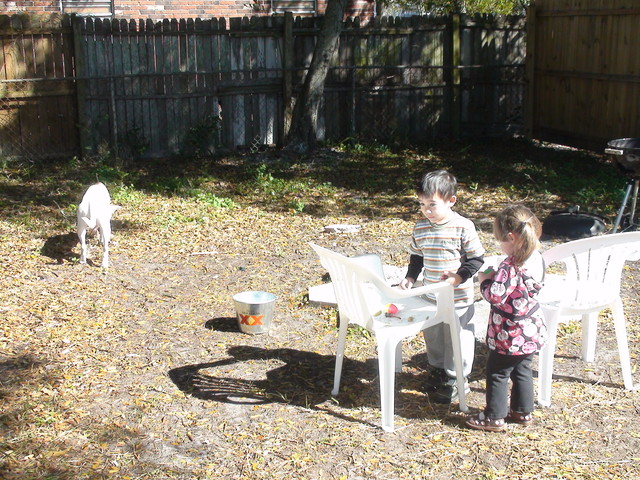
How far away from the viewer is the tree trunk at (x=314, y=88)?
12.1 meters

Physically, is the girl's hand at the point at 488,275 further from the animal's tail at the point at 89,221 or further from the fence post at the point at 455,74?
the fence post at the point at 455,74

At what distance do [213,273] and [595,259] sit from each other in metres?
3.46

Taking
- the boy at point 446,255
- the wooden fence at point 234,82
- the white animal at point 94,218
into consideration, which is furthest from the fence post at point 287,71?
the boy at point 446,255

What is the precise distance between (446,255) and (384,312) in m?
0.45

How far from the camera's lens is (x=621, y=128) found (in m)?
11.6

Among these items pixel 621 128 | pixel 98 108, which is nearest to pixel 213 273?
pixel 98 108

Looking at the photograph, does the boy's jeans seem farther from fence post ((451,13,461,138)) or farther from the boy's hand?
fence post ((451,13,461,138))

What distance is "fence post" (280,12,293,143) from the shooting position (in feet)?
41.0

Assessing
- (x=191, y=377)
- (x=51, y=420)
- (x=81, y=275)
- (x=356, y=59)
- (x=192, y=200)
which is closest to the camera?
(x=51, y=420)

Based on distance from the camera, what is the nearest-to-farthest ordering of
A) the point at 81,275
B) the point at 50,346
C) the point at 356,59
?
1. the point at 50,346
2. the point at 81,275
3. the point at 356,59

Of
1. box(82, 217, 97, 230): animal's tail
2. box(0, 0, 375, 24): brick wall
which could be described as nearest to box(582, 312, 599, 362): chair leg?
box(82, 217, 97, 230): animal's tail

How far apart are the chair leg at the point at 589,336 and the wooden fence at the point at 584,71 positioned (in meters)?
7.01

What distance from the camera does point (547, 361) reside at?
14.8 ft

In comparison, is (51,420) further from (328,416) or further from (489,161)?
(489,161)
